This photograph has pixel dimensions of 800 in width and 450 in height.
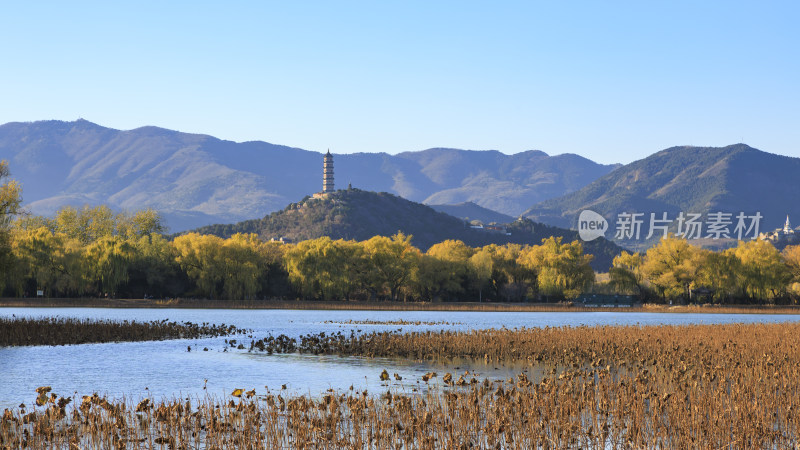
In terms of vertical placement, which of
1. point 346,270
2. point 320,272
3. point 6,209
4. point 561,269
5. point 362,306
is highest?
point 6,209

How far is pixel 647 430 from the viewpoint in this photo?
54.0 feet

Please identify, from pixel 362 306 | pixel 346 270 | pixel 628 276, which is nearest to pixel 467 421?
pixel 362 306

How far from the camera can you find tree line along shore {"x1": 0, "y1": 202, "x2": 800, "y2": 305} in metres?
89.2

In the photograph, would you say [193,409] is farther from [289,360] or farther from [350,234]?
[350,234]

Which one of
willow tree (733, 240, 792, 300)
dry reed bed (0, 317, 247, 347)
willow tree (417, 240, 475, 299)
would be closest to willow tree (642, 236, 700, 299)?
willow tree (733, 240, 792, 300)

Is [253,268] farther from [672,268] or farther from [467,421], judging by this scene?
[467,421]

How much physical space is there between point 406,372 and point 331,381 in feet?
11.5

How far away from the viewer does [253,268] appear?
95062mm

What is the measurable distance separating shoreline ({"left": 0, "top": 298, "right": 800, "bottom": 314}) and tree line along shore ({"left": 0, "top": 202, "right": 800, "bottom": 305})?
79.3 inches

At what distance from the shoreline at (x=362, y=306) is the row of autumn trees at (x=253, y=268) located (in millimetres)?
1915

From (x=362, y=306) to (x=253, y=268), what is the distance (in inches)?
520

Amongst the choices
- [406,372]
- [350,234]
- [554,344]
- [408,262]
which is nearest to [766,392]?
[406,372]

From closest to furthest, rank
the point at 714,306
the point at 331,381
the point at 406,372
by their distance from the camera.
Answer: the point at 331,381, the point at 406,372, the point at 714,306

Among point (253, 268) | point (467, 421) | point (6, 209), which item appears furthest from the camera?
point (253, 268)
